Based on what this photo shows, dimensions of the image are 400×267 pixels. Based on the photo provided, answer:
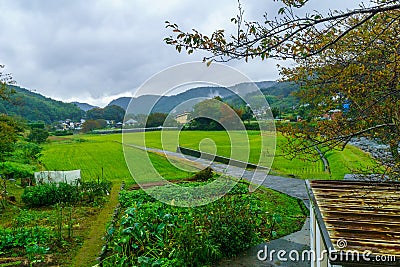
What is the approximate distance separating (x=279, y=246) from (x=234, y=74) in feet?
8.54

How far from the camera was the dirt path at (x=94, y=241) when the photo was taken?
4.07 metres

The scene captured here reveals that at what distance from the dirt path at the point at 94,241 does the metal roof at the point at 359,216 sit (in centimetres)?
286

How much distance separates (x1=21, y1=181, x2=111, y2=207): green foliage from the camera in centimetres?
714

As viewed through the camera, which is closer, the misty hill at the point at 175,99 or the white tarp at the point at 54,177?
the misty hill at the point at 175,99

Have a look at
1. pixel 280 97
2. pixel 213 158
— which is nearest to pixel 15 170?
pixel 213 158

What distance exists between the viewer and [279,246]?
443 centimetres

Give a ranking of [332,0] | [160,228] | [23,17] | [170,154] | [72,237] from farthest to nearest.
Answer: [170,154], [23,17], [72,237], [160,228], [332,0]

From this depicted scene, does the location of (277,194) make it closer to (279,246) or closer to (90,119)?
(279,246)

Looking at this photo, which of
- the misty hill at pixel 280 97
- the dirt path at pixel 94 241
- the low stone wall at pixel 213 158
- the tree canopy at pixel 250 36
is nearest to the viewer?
the tree canopy at pixel 250 36

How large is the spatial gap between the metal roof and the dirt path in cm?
286

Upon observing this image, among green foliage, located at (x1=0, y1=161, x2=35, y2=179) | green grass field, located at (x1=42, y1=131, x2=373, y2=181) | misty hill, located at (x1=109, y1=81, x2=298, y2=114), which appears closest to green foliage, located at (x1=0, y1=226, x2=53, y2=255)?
misty hill, located at (x1=109, y1=81, x2=298, y2=114)

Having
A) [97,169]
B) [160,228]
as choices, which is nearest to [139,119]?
[160,228]

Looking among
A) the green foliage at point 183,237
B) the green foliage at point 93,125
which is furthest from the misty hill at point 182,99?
the green foliage at point 93,125

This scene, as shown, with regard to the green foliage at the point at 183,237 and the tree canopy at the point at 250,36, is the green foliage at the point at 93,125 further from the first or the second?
the tree canopy at the point at 250,36
